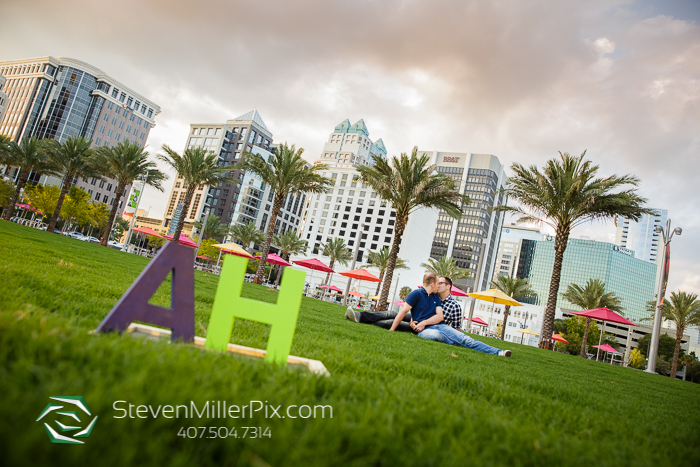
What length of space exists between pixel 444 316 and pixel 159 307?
7224mm

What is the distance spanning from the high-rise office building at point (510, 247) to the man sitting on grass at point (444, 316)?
562 ft

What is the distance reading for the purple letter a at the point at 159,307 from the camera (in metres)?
2.04

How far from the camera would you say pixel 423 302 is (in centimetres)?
793

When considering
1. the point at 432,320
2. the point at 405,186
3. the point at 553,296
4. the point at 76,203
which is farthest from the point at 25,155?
the point at 553,296

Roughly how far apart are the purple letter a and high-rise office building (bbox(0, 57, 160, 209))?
104 m

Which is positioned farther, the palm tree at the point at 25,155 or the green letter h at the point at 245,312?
the palm tree at the point at 25,155

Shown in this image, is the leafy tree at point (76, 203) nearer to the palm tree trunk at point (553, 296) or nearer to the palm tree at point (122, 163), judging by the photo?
the palm tree at point (122, 163)

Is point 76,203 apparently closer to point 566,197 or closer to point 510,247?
point 566,197

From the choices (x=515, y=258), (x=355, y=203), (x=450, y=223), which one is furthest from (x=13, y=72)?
(x=515, y=258)

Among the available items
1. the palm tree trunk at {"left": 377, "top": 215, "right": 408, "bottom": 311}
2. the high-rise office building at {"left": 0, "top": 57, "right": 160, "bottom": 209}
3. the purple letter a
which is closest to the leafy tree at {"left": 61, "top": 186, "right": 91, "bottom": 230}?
the palm tree trunk at {"left": 377, "top": 215, "right": 408, "bottom": 311}

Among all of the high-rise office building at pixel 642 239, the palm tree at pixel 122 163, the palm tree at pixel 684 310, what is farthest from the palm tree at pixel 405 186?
the high-rise office building at pixel 642 239

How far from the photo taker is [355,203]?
94.8 metres

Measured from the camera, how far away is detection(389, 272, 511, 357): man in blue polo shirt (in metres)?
7.48

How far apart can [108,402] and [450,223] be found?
12513 cm
